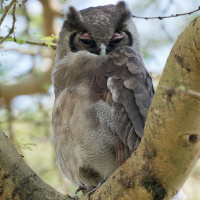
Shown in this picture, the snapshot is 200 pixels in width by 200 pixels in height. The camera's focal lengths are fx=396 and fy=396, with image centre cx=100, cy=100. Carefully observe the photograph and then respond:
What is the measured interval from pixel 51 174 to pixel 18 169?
5.49 meters

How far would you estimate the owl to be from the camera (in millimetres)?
4352

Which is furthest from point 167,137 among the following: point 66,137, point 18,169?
point 66,137

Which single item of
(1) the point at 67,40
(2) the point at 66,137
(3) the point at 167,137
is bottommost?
(2) the point at 66,137

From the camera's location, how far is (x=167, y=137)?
293 centimetres

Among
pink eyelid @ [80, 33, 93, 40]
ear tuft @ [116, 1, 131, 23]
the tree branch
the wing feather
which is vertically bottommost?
the tree branch

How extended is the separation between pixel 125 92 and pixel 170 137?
1574mm

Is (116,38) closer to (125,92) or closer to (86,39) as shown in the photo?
(86,39)

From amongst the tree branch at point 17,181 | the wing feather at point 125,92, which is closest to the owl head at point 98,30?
the wing feather at point 125,92

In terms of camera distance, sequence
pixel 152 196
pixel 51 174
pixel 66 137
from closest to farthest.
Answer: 1. pixel 152 196
2. pixel 66 137
3. pixel 51 174

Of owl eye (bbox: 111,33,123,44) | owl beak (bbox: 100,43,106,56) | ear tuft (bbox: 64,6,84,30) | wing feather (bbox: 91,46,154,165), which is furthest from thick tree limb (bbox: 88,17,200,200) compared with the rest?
ear tuft (bbox: 64,6,84,30)

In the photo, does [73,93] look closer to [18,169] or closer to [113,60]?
[113,60]

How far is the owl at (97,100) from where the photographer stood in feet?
14.3

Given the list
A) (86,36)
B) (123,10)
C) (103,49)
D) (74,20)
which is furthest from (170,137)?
(123,10)

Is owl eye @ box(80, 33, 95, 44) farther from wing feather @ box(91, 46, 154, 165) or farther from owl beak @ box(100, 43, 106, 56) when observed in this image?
wing feather @ box(91, 46, 154, 165)
